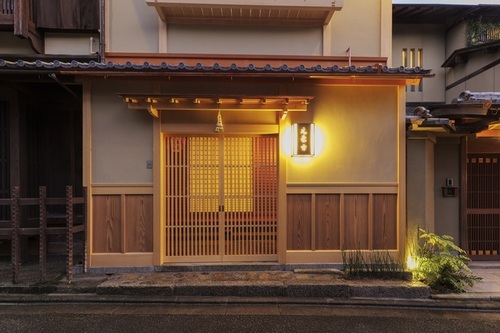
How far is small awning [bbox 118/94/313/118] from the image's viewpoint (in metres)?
7.17

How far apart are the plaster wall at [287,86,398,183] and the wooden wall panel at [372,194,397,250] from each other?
1.58 ft

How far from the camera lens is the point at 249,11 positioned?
832 centimetres

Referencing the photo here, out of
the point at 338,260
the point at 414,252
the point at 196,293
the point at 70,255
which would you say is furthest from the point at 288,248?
the point at 70,255

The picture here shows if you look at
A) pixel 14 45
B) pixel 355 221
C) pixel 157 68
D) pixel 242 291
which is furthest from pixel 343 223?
pixel 14 45

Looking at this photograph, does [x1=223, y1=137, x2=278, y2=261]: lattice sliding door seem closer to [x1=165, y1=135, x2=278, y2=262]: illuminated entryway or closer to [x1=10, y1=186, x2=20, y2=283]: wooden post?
[x1=165, y1=135, x2=278, y2=262]: illuminated entryway

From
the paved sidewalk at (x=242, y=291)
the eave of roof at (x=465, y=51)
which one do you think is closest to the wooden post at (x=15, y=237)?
the paved sidewalk at (x=242, y=291)

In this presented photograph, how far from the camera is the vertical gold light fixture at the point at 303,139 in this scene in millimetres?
7750

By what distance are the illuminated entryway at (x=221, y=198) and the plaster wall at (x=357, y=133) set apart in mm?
1295

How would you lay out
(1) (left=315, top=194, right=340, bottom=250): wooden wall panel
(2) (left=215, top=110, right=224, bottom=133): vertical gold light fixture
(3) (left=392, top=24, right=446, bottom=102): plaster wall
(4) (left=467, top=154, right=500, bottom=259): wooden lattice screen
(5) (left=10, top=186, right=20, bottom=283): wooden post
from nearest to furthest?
1. (5) (left=10, top=186, right=20, bottom=283): wooden post
2. (2) (left=215, top=110, right=224, bottom=133): vertical gold light fixture
3. (1) (left=315, top=194, right=340, bottom=250): wooden wall panel
4. (4) (left=467, top=154, right=500, bottom=259): wooden lattice screen
5. (3) (left=392, top=24, right=446, bottom=102): plaster wall

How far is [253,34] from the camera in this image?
8547mm

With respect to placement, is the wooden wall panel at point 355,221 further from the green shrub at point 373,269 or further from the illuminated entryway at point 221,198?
the illuminated entryway at point 221,198

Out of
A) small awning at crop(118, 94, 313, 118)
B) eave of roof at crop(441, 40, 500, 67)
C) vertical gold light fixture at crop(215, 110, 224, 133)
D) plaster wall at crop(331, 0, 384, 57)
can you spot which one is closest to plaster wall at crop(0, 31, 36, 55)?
small awning at crop(118, 94, 313, 118)

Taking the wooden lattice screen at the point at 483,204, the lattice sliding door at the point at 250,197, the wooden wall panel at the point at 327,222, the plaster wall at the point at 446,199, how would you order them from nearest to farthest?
1. the wooden wall panel at the point at 327,222
2. the lattice sliding door at the point at 250,197
3. the plaster wall at the point at 446,199
4. the wooden lattice screen at the point at 483,204

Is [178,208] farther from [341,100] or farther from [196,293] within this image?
[341,100]
